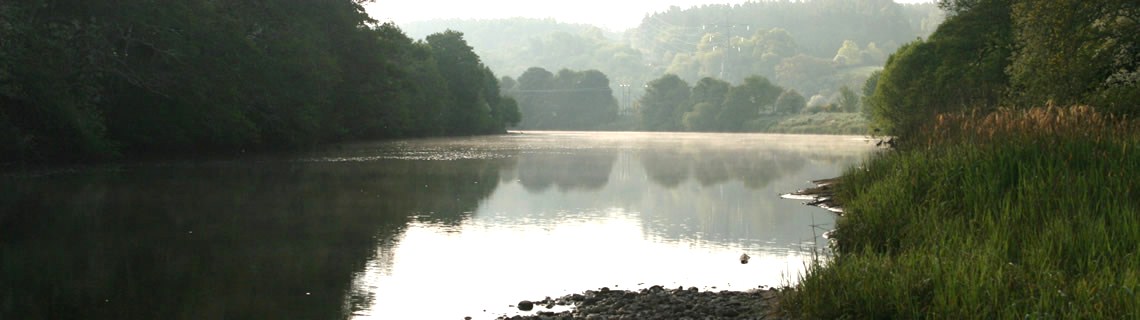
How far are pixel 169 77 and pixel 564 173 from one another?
13.8 m

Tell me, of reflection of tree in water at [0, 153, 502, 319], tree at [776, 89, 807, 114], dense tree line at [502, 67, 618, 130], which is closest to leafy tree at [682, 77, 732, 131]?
tree at [776, 89, 807, 114]

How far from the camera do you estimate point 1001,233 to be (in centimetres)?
961

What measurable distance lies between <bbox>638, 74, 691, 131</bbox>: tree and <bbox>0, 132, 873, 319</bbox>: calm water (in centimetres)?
15974

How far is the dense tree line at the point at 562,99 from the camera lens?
593ft

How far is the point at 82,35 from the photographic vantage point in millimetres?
30203

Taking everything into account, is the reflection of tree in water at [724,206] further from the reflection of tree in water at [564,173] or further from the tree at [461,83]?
the tree at [461,83]

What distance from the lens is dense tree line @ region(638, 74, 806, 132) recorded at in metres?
171

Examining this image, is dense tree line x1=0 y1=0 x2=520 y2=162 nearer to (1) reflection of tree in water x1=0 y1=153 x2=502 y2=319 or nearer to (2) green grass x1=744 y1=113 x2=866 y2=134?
(1) reflection of tree in water x1=0 y1=153 x2=502 y2=319

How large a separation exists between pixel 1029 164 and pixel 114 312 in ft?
35.7

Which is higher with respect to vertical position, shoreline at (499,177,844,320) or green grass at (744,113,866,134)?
shoreline at (499,177,844,320)

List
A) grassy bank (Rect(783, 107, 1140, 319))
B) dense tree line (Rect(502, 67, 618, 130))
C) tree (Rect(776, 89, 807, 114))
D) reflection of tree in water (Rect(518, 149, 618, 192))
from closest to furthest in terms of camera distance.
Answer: grassy bank (Rect(783, 107, 1140, 319)) < reflection of tree in water (Rect(518, 149, 618, 192)) < tree (Rect(776, 89, 807, 114)) < dense tree line (Rect(502, 67, 618, 130))

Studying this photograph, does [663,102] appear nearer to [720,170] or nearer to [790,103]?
[790,103]

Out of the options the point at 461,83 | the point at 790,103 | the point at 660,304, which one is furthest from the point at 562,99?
the point at 660,304

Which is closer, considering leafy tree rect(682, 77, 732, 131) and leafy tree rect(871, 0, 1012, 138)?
leafy tree rect(871, 0, 1012, 138)
